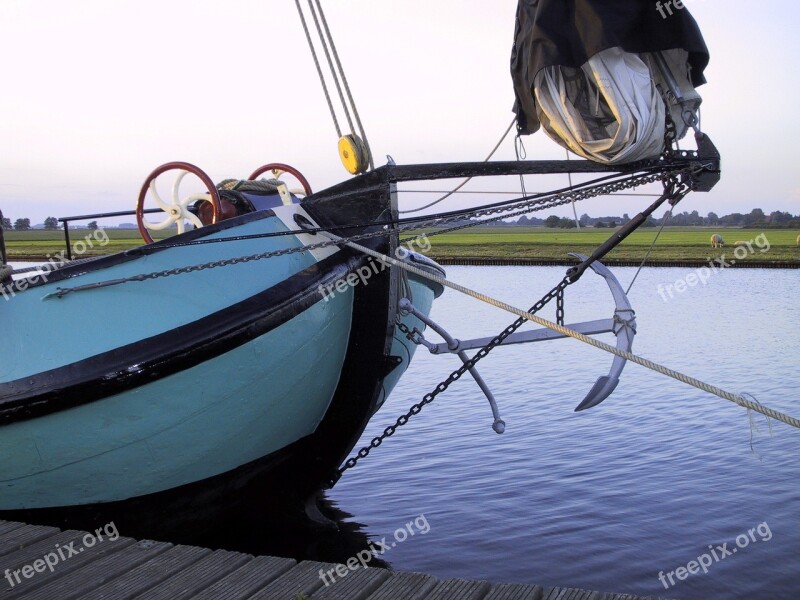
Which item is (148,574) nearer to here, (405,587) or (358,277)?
(405,587)

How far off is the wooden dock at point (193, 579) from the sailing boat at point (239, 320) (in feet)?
3.28

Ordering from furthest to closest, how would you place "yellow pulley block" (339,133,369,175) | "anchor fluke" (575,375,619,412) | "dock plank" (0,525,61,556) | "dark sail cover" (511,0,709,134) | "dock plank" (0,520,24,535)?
1. "yellow pulley block" (339,133,369,175)
2. "anchor fluke" (575,375,619,412)
3. "dark sail cover" (511,0,709,134)
4. "dock plank" (0,520,24,535)
5. "dock plank" (0,525,61,556)

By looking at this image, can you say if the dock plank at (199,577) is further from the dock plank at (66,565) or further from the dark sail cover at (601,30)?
the dark sail cover at (601,30)

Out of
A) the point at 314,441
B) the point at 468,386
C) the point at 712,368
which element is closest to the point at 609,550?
the point at 314,441

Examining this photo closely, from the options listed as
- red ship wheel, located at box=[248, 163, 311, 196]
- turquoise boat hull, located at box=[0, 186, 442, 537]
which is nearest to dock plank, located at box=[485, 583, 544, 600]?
turquoise boat hull, located at box=[0, 186, 442, 537]

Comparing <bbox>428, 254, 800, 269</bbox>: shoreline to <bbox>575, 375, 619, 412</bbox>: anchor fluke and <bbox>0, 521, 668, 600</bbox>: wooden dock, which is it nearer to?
<bbox>575, 375, 619, 412</bbox>: anchor fluke

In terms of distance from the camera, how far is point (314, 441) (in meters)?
6.93

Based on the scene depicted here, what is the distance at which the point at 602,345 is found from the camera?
482 centimetres

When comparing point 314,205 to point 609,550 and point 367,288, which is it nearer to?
point 367,288

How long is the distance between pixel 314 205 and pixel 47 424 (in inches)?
98.5

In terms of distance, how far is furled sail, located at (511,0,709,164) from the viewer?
5.64 metres

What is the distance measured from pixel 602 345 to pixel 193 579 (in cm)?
260

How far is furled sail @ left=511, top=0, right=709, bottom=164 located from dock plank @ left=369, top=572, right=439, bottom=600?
10.4ft

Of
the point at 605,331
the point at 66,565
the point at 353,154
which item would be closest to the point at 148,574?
the point at 66,565
